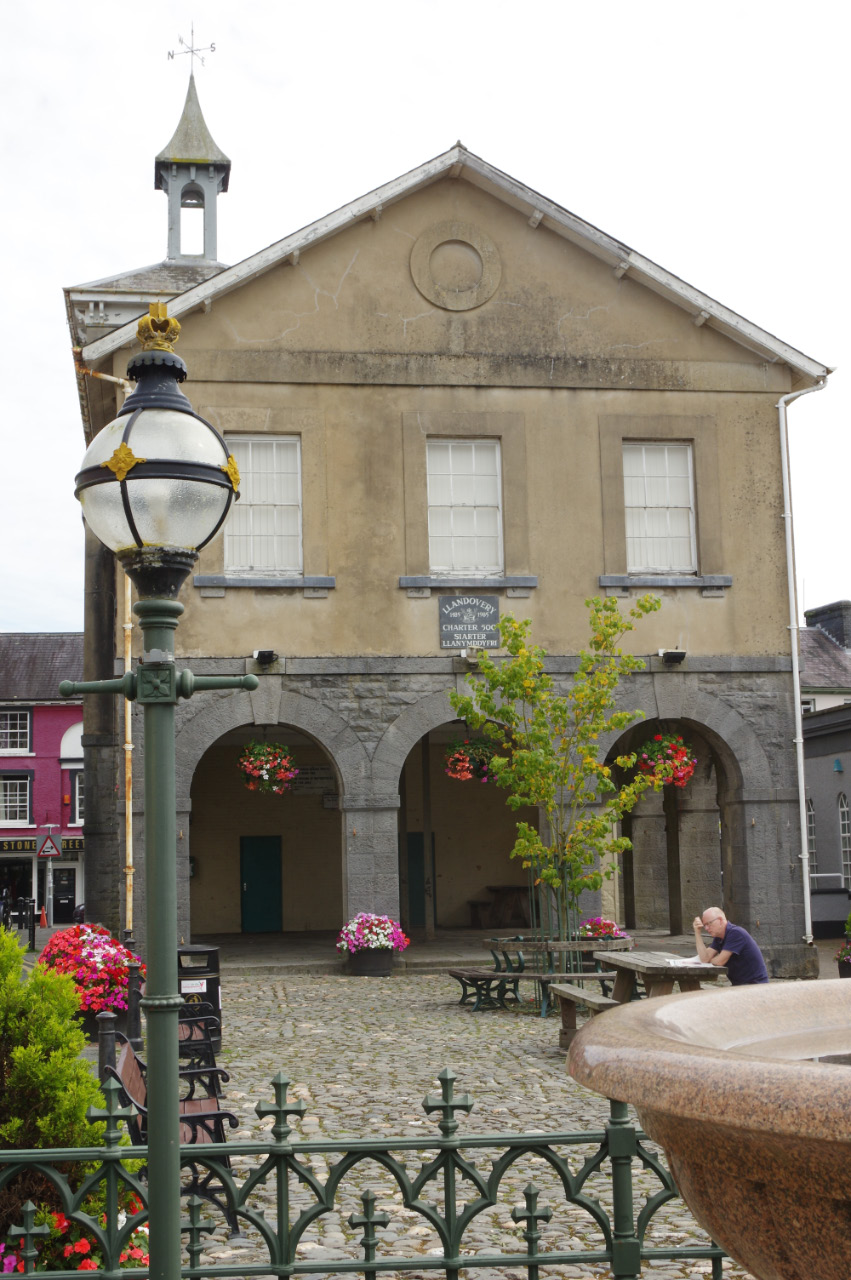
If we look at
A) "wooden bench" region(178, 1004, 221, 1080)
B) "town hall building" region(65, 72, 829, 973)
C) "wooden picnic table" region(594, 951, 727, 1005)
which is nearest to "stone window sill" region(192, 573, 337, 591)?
"town hall building" region(65, 72, 829, 973)

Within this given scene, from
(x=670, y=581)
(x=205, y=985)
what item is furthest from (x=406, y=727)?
(x=205, y=985)

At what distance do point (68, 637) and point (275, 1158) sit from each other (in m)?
46.4

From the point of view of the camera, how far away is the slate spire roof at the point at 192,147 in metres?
26.6

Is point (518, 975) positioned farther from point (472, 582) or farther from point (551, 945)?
point (472, 582)

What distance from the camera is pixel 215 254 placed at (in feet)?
87.4

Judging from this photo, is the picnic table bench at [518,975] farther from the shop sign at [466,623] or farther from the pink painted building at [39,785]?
the pink painted building at [39,785]

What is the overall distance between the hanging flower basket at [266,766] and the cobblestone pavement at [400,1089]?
263cm

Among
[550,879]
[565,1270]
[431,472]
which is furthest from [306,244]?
[565,1270]

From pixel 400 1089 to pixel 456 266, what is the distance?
1232 cm

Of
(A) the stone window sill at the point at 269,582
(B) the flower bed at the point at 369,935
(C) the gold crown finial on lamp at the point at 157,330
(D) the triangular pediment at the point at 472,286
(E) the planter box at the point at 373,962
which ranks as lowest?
(E) the planter box at the point at 373,962

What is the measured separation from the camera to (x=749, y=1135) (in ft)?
9.27

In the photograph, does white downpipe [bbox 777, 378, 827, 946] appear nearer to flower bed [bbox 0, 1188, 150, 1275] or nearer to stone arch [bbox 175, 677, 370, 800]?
stone arch [bbox 175, 677, 370, 800]

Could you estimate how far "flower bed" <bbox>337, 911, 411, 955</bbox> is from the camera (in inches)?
666

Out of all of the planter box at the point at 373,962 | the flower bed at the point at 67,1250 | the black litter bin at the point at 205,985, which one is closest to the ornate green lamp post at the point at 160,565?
the flower bed at the point at 67,1250
